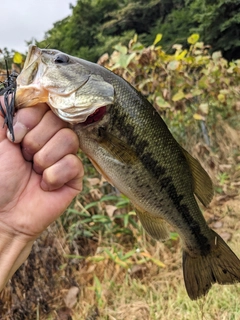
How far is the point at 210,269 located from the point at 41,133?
49.9 inches

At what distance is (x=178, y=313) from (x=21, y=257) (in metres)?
1.47

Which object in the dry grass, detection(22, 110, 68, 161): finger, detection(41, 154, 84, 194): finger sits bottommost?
the dry grass

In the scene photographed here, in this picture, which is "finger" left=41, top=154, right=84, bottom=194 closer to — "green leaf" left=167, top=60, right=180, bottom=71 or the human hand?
the human hand

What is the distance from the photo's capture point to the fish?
1526mm

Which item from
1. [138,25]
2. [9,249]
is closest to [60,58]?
[9,249]

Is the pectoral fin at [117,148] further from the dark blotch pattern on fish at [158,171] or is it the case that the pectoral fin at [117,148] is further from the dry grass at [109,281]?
the dry grass at [109,281]

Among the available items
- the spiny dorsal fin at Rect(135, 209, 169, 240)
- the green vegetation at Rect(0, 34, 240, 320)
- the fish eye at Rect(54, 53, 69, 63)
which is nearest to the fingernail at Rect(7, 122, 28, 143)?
the fish eye at Rect(54, 53, 69, 63)

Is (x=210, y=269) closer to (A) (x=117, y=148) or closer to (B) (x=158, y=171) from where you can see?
(B) (x=158, y=171)

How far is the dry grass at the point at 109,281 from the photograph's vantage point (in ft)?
9.55

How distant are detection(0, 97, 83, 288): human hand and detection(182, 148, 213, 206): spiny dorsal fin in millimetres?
657

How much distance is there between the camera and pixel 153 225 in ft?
6.68

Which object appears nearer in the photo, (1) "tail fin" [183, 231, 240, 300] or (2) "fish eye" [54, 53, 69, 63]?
(2) "fish eye" [54, 53, 69, 63]

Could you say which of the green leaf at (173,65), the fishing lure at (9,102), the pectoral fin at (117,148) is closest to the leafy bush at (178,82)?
the green leaf at (173,65)

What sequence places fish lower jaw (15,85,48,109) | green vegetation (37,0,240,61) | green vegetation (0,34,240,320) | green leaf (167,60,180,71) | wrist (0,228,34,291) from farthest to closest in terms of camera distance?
green vegetation (37,0,240,61) < green leaf (167,60,180,71) < green vegetation (0,34,240,320) < wrist (0,228,34,291) < fish lower jaw (15,85,48,109)
